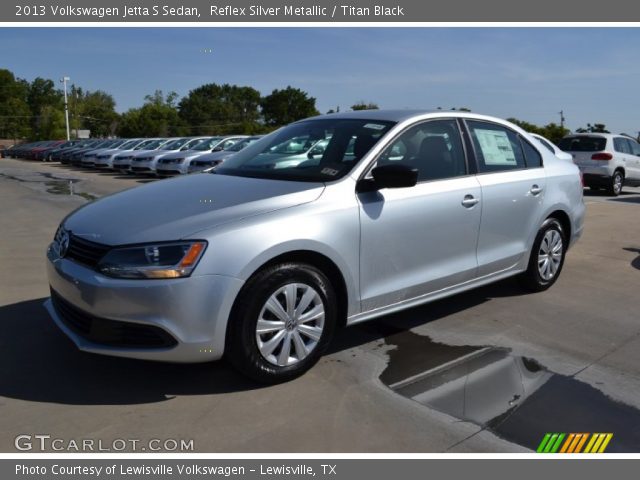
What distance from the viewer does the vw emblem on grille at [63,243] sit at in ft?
12.0

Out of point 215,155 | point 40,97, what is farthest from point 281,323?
point 40,97

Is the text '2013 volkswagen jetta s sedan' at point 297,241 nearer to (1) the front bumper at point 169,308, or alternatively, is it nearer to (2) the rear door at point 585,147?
(1) the front bumper at point 169,308

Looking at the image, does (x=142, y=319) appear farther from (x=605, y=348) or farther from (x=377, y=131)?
(x=605, y=348)

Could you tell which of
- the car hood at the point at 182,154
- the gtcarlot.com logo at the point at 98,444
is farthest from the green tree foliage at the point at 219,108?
the gtcarlot.com logo at the point at 98,444

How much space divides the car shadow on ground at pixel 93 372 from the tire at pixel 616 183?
37.3 ft

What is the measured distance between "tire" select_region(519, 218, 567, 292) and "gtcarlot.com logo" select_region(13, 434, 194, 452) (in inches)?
139

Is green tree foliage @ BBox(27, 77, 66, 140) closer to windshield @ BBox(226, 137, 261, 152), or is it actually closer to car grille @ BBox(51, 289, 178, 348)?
windshield @ BBox(226, 137, 261, 152)

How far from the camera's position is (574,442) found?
9.84ft

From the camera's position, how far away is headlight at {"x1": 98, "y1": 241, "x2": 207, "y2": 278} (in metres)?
3.17

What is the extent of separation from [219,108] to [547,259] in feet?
306

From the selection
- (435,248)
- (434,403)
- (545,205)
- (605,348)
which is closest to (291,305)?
(434,403)

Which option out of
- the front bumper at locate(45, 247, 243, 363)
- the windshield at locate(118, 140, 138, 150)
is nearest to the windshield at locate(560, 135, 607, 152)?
the front bumper at locate(45, 247, 243, 363)

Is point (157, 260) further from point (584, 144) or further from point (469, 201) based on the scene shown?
point (584, 144)

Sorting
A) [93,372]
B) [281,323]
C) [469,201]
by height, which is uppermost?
[469,201]
